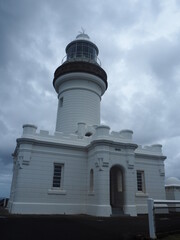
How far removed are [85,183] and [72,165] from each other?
5.50 ft

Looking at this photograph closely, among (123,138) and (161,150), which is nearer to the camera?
(123,138)

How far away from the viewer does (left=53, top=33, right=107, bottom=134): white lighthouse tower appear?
18688 mm

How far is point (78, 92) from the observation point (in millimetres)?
19266

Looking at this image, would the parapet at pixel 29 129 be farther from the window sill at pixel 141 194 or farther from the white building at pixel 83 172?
the window sill at pixel 141 194

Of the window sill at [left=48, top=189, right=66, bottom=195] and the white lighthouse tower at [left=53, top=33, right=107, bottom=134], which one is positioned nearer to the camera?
the window sill at [left=48, top=189, right=66, bottom=195]

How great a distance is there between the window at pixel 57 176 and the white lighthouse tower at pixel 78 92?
412 cm

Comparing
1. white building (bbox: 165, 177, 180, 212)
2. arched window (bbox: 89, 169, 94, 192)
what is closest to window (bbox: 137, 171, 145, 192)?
white building (bbox: 165, 177, 180, 212)

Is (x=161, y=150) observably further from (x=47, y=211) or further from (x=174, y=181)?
(x=47, y=211)

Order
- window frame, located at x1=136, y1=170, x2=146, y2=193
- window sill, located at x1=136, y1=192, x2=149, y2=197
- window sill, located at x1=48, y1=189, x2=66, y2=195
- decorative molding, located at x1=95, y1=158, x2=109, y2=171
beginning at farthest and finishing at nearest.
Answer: window frame, located at x1=136, y1=170, x2=146, y2=193 → window sill, located at x1=136, y1=192, x2=149, y2=197 → window sill, located at x1=48, y1=189, x2=66, y2=195 → decorative molding, located at x1=95, y1=158, x2=109, y2=171

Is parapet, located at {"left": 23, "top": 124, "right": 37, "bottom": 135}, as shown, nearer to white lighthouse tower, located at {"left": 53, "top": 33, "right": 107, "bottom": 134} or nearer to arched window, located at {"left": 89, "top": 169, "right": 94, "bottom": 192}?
white lighthouse tower, located at {"left": 53, "top": 33, "right": 107, "bottom": 134}

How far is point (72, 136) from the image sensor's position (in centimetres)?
1591

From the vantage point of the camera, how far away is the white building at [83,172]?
13257mm

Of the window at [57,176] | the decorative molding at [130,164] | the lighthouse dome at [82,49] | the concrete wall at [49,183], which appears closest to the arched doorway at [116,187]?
the decorative molding at [130,164]

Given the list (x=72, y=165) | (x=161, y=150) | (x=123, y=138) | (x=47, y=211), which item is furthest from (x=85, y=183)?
(x=161, y=150)
